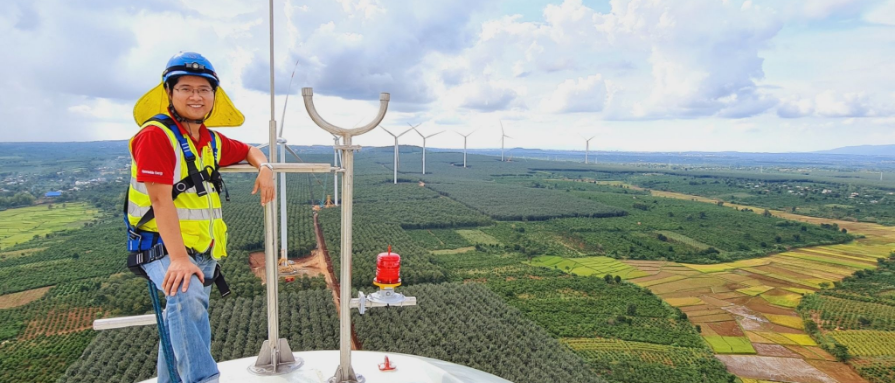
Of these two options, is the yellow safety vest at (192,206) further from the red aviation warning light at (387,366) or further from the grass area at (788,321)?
the grass area at (788,321)

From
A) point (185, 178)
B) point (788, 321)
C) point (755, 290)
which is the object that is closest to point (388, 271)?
point (185, 178)

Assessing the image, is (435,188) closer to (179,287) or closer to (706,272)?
(706,272)

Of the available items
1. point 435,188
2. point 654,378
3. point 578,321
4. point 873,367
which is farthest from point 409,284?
point 435,188

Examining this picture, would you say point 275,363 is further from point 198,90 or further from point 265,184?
→ point 198,90

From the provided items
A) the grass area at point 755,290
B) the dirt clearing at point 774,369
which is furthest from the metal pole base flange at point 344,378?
the grass area at point 755,290

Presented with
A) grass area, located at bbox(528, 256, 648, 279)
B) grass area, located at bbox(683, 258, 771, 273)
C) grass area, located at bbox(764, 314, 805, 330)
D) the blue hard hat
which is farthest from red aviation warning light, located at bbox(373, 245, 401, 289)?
grass area, located at bbox(683, 258, 771, 273)
